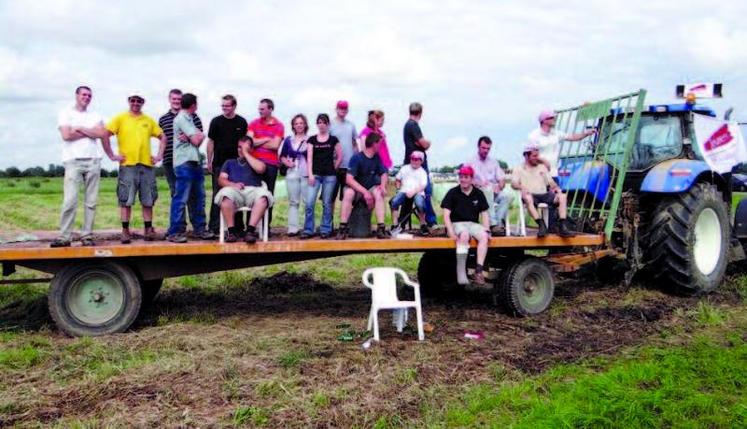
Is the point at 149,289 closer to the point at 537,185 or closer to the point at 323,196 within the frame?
the point at 323,196

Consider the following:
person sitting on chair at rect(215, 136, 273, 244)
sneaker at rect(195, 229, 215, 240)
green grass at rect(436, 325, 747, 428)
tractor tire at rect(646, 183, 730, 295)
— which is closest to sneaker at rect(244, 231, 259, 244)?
person sitting on chair at rect(215, 136, 273, 244)

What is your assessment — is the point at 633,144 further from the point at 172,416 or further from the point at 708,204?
the point at 172,416

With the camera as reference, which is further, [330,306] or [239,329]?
[330,306]

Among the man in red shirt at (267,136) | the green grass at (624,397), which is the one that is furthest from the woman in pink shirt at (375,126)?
the green grass at (624,397)

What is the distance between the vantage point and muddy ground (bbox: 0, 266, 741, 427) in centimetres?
493

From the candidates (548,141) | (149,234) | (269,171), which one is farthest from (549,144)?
(149,234)

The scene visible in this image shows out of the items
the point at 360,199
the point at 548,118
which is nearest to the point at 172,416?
the point at 360,199

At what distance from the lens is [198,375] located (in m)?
5.57

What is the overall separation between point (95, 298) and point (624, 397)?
16.1ft

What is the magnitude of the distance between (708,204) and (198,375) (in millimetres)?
6641

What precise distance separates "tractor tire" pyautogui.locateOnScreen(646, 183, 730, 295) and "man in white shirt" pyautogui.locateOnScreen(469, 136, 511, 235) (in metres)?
1.91

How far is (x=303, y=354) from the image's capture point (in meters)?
6.16

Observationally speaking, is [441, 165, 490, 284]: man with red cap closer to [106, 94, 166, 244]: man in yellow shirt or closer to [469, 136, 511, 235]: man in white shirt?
[469, 136, 511, 235]: man in white shirt

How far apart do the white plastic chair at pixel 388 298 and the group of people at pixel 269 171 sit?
89 centimetres
